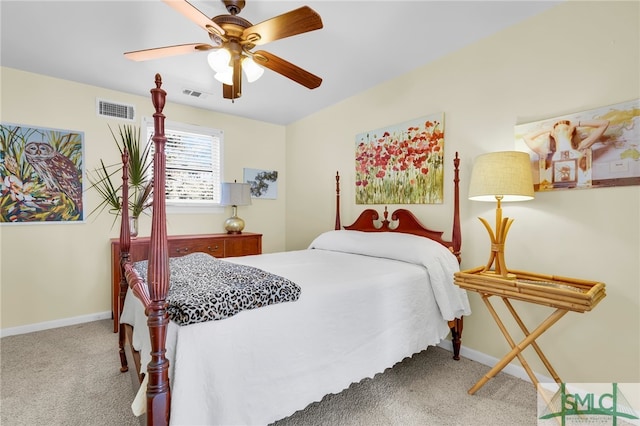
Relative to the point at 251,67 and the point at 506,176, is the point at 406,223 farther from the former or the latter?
the point at 251,67

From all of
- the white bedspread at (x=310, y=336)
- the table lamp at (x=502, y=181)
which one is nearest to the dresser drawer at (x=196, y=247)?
the white bedspread at (x=310, y=336)

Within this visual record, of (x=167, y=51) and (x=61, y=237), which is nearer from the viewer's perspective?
(x=167, y=51)

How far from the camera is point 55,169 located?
3078 mm

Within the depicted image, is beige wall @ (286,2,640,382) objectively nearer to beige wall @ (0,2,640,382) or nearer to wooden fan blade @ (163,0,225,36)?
beige wall @ (0,2,640,382)

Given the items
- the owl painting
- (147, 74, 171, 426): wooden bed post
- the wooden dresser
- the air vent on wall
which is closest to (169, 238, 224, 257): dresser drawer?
the wooden dresser

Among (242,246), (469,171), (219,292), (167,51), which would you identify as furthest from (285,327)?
(242,246)

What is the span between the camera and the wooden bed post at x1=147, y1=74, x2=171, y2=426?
1048mm

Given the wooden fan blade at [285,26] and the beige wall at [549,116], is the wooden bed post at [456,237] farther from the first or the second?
the wooden fan blade at [285,26]

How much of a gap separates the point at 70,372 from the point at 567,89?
3.98 m

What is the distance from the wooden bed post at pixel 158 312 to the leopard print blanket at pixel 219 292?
4.8 inches

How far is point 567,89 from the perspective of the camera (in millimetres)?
1999

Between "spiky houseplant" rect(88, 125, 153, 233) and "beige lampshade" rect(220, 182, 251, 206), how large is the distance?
33.5 inches

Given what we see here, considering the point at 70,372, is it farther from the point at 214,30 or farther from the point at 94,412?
the point at 214,30

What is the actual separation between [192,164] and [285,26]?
2749mm
